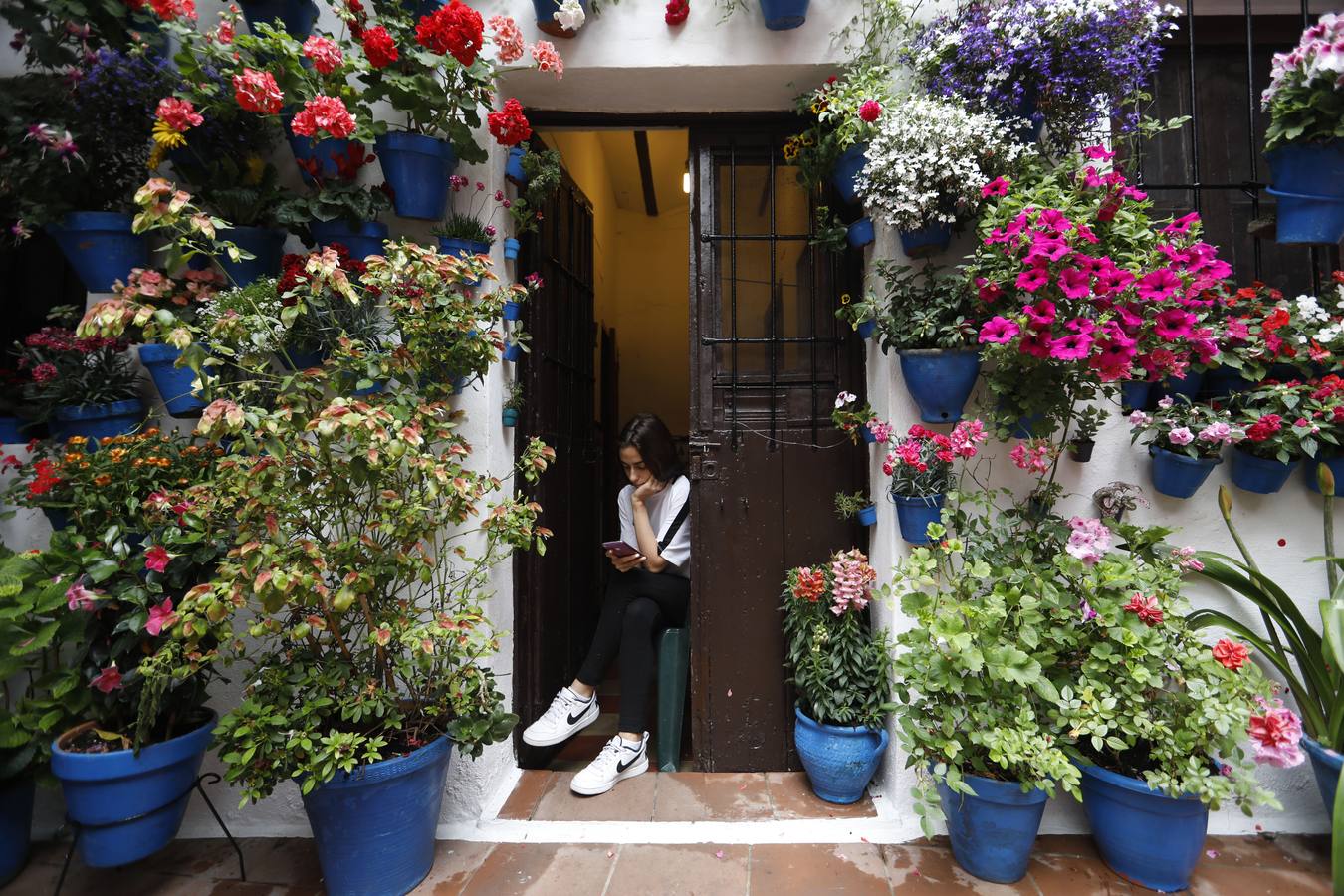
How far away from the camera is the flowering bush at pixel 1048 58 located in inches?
73.5

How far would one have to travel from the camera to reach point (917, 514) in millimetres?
2062

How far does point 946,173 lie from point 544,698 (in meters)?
2.39

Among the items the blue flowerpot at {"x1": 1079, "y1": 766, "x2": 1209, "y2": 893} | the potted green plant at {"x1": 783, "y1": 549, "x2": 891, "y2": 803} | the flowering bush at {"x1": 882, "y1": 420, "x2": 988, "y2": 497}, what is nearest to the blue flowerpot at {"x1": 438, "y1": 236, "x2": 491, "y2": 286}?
the flowering bush at {"x1": 882, "y1": 420, "x2": 988, "y2": 497}

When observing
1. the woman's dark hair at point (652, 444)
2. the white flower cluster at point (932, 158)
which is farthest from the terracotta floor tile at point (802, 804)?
the white flower cluster at point (932, 158)

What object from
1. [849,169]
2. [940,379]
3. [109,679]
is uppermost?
[849,169]

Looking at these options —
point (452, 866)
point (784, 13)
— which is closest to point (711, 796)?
point (452, 866)

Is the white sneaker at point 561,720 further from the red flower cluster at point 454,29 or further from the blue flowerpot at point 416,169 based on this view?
the red flower cluster at point 454,29

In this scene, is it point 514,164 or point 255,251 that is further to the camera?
point 514,164

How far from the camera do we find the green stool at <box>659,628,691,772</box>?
2578 millimetres

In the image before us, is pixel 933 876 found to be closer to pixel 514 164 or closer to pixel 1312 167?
pixel 1312 167

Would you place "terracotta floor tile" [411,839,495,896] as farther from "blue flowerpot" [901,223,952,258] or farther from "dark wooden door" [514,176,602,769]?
"blue flowerpot" [901,223,952,258]

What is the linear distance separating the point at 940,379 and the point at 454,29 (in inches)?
69.0

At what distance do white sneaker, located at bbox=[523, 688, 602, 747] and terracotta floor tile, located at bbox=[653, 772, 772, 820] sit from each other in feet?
1.23

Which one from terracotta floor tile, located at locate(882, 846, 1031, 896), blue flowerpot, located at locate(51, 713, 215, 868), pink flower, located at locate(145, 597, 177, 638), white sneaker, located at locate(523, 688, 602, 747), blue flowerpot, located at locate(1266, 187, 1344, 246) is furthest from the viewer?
white sneaker, located at locate(523, 688, 602, 747)
